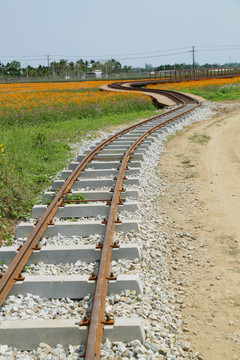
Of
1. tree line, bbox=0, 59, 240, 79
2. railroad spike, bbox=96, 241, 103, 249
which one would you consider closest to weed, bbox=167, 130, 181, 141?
railroad spike, bbox=96, 241, 103, 249

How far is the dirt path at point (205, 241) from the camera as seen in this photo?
4078mm

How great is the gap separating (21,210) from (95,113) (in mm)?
13038

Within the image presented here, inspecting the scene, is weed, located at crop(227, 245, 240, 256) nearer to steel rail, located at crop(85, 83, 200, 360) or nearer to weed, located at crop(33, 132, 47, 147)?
steel rail, located at crop(85, 83, 200, 360)

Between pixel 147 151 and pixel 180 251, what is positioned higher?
pixel 147 151

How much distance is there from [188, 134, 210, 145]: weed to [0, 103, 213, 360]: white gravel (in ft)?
25.4

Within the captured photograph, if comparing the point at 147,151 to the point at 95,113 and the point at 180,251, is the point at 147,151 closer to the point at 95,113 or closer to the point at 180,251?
the point at 180,251

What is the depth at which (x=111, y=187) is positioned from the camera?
7922 mm

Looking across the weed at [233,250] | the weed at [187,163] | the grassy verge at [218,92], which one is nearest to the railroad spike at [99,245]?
the weed at [233,250]

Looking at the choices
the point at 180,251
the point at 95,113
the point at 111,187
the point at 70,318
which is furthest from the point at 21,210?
the point at 95,113

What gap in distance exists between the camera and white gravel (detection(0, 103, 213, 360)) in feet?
11.8

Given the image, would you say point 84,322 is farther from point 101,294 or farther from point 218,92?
point 218,92

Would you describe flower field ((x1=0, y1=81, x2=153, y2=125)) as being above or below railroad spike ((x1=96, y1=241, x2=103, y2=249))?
above

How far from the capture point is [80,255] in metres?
5.11

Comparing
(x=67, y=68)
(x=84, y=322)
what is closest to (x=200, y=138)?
(x=84, y=322)
